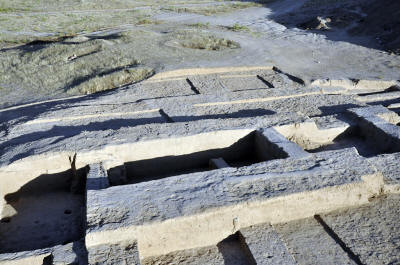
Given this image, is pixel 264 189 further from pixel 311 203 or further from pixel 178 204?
pixel 178 204

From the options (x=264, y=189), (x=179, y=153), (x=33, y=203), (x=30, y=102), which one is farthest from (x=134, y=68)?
(x=264, y=189)

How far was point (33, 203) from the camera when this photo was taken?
5.09 m

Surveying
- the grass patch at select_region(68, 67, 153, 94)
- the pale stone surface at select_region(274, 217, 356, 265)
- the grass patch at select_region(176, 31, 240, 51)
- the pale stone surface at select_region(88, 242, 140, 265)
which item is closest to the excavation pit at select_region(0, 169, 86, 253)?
the pale stone surface at select_region(88, 242, 140, 265)

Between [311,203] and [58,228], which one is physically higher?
[311,203]

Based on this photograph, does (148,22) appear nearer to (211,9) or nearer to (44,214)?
(211,9)

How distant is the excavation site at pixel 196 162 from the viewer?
12.8 ft

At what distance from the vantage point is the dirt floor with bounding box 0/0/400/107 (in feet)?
35.0

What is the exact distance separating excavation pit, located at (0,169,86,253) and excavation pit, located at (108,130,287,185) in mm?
797

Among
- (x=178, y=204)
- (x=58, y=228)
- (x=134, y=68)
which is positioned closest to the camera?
(x=178, y=204)

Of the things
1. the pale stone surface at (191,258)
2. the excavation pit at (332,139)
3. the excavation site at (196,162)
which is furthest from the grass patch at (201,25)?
the pale stone surface at (191,258)

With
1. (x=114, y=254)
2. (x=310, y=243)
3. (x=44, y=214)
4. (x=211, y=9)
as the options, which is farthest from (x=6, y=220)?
(x=211, y=9)

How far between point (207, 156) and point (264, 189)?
175cm

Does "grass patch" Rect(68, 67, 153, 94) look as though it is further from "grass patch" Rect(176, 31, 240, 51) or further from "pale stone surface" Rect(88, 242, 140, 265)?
"pale stone surface" Rect(88, 242, 140, 265)

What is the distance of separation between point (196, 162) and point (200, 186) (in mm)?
1590
